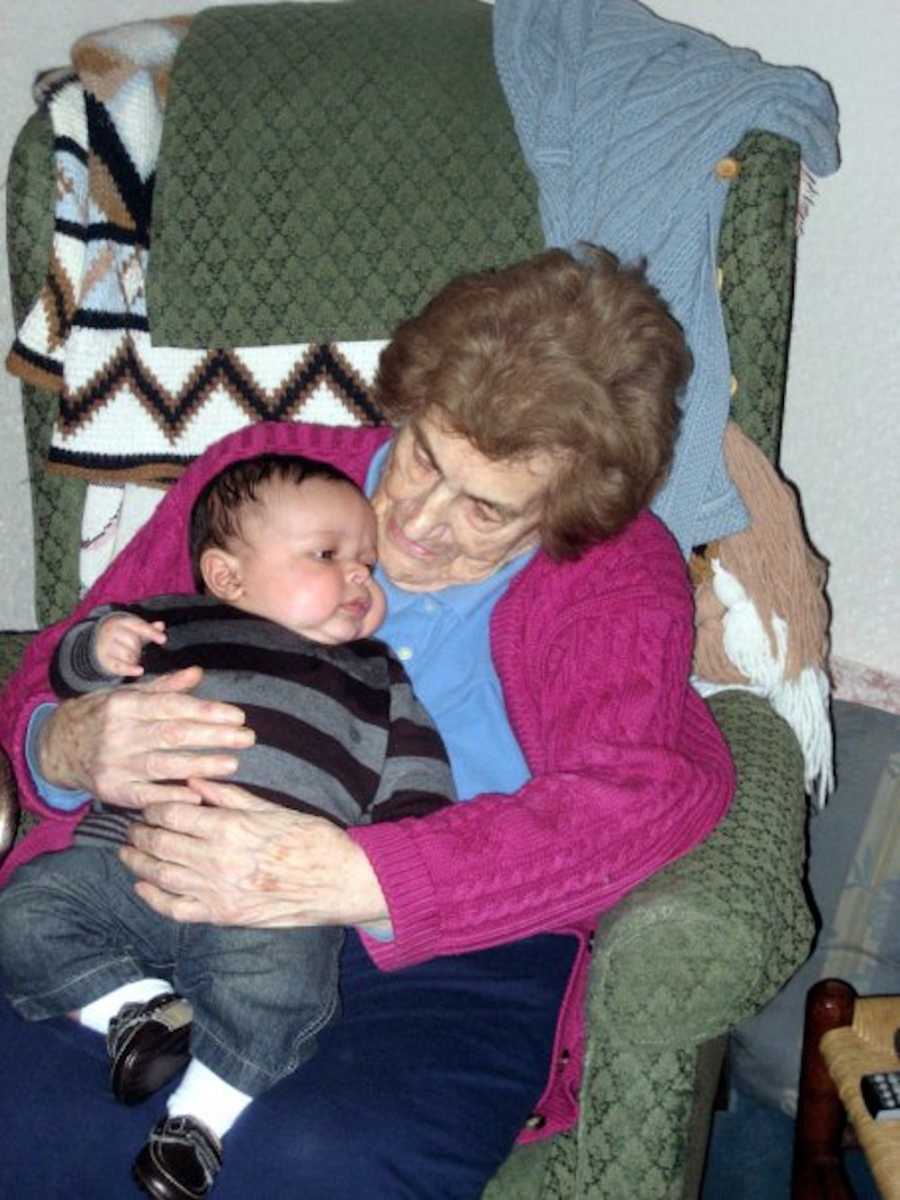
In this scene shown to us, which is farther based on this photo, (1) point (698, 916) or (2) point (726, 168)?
(2) point (726, 168)

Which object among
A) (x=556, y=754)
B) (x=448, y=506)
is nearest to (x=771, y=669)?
(x=556, y=754)

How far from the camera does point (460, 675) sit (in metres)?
1.54

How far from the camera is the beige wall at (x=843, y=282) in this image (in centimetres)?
185

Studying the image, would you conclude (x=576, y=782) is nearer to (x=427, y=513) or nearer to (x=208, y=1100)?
(x=427, y=513)

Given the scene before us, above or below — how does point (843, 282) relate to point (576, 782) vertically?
above

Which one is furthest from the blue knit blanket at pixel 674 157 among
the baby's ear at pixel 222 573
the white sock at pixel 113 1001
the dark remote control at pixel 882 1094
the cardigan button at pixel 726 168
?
the white sock at pixel 113 1001

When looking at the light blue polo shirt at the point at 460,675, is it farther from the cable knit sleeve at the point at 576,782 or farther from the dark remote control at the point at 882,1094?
the dark remote control at the point at 882,1094

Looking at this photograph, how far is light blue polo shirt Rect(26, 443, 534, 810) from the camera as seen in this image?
153 cm

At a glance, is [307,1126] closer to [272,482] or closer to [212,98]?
[272,482]

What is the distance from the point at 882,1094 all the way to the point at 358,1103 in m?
0.68

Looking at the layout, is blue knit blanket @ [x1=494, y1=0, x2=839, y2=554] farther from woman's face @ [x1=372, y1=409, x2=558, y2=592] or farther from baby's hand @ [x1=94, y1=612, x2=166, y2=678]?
baby's hand @ [x1=94, y1=612, x2=166, y2=678]

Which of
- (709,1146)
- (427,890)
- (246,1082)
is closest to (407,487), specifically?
(427,890)

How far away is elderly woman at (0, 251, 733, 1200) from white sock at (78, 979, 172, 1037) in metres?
0.03

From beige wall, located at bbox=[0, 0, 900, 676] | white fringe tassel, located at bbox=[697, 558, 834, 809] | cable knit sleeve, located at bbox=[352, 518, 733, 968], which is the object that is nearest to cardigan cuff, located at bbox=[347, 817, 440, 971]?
cable knit sleeve, located at bbox=[352, 518, 733, 968]
